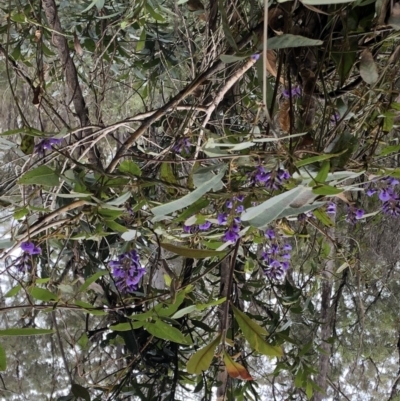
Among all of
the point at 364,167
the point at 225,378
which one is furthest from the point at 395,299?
the point at 364,167

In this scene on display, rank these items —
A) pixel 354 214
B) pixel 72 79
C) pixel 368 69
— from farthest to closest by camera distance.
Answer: pixel 72 79, pixel 354 214, pixel 368 69

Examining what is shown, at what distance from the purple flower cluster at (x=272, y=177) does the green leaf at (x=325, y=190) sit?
0.21 ft

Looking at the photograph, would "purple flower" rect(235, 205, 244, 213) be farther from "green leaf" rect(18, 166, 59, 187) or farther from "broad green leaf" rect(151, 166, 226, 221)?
"green leaf" rect(18, 166, 59, 187)

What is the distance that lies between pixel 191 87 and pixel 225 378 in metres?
0.62

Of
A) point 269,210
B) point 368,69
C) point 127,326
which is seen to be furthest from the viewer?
point 127,326

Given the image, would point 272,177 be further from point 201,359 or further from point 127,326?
point 127,326

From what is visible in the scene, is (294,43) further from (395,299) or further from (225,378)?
(395,299)

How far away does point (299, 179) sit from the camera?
50cm

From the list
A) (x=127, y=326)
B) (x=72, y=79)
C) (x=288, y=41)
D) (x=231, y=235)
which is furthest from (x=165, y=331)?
(x=72, y=79)

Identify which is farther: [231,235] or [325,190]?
[231,235]

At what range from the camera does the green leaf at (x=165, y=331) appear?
0.70 meters

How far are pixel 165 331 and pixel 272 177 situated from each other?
0.32 m

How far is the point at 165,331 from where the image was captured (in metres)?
0.71

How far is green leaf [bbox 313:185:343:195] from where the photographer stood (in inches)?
17.4
